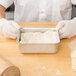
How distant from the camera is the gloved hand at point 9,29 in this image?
4.30ft

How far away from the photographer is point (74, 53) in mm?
1104

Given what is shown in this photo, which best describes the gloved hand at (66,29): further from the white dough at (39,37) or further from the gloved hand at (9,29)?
the gloved hand at (9,29)

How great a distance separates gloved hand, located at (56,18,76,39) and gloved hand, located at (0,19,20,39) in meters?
0.28

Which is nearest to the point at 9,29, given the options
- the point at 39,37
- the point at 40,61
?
the point at 39,37

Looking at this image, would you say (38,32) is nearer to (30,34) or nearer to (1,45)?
(30,34)

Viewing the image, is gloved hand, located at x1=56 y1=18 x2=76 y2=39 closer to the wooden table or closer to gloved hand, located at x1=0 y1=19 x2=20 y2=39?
the wooden table

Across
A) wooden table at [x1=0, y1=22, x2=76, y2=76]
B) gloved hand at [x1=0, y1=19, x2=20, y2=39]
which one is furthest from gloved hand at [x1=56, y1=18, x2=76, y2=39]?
gloved hand at [x1=0, y1=19, x2=20, y2=39]

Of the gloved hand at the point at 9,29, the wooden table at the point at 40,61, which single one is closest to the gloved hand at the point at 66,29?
the wooden table at the point at 40,61

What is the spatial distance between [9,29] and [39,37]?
0.75 ft

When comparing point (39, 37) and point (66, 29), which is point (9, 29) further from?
point (66, 29)

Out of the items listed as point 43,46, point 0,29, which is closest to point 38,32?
point 43,46

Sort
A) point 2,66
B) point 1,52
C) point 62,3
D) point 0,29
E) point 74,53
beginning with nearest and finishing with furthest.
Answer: point 2,66 → point 74,53 → point 1,52 → point 0,29 → point 62,3

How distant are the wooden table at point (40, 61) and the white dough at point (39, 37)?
0.27 ft

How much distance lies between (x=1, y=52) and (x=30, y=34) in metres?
0.21
